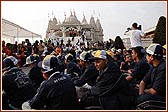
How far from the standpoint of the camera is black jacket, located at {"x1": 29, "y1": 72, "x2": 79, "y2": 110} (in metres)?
3.76

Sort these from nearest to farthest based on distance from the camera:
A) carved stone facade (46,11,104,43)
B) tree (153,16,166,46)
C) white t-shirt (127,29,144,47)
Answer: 1. white t-shirt (127,29,144,47)
2. tree (153,16,166,46)
3. carved stone facade (46,11,104,43)

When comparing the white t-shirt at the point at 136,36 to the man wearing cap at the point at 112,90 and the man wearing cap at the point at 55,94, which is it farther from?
the man wearing cap at the point at 55,94

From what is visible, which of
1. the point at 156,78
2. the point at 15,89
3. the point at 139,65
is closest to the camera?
the point at 156,78

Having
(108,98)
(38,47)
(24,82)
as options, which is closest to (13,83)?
(24,82)

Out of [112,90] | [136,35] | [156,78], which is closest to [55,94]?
[112,90]

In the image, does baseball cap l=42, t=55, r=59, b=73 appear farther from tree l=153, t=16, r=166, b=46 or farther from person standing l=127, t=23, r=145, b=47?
tree l=153, t=16, r=166, b=46

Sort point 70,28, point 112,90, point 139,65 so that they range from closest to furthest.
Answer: point 112,90
point 139,65
point 70,28

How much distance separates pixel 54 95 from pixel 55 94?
0.02 m

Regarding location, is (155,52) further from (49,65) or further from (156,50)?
(49,65)

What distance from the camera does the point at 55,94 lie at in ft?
12.3

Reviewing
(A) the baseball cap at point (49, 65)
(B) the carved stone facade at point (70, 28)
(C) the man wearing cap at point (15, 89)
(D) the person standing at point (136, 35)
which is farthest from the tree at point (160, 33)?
(B) the carved stone facade at point (70, 28)

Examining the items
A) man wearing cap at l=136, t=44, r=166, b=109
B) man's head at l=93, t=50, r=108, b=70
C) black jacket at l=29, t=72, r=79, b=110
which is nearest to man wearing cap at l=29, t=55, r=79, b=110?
black jacket at l=29, t=72, r=79, b=110

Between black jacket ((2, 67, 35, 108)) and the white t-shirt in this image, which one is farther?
the white t-shirt

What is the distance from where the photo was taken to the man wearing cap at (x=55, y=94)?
3.76 m
